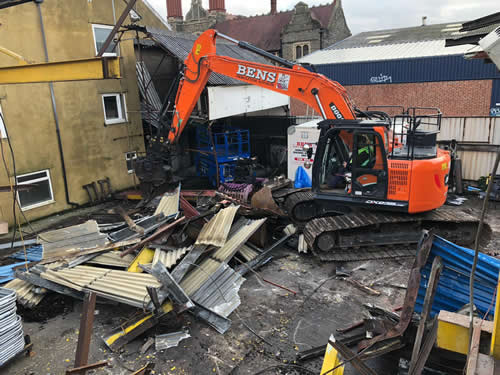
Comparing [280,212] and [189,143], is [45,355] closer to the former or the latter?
[280,212]

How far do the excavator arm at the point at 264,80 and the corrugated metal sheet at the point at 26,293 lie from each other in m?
5.75

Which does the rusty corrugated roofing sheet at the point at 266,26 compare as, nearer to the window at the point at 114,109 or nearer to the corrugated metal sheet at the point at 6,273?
the window at the point at 114,109

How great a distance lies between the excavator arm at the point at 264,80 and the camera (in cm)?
828

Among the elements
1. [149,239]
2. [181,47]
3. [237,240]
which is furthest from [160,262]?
[181,47]

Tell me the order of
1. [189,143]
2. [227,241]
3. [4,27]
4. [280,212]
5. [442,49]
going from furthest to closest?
1. [442,49]
2. [189,143]
3. [4,27]
4. [280,212]
5. [227,241]

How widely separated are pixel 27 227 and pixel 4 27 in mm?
5221

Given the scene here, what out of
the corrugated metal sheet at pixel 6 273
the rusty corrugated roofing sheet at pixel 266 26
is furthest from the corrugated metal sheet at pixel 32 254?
the rusty corrugated roofing sheet at pixel 266 26

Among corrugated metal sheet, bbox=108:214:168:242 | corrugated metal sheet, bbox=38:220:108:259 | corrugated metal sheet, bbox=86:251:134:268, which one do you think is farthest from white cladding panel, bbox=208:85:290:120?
corrugated metal sheet, bbox=86:251:134:268

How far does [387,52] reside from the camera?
2238cm

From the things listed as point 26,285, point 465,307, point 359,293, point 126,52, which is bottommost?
point 359,293

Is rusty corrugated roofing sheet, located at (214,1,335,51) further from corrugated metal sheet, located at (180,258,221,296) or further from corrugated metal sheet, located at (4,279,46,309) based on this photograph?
corrugated metal sheet, located at (4,279,46,309)

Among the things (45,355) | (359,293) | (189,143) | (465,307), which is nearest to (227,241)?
(359,293)

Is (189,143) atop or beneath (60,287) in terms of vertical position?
atop

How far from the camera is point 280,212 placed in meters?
8.88
